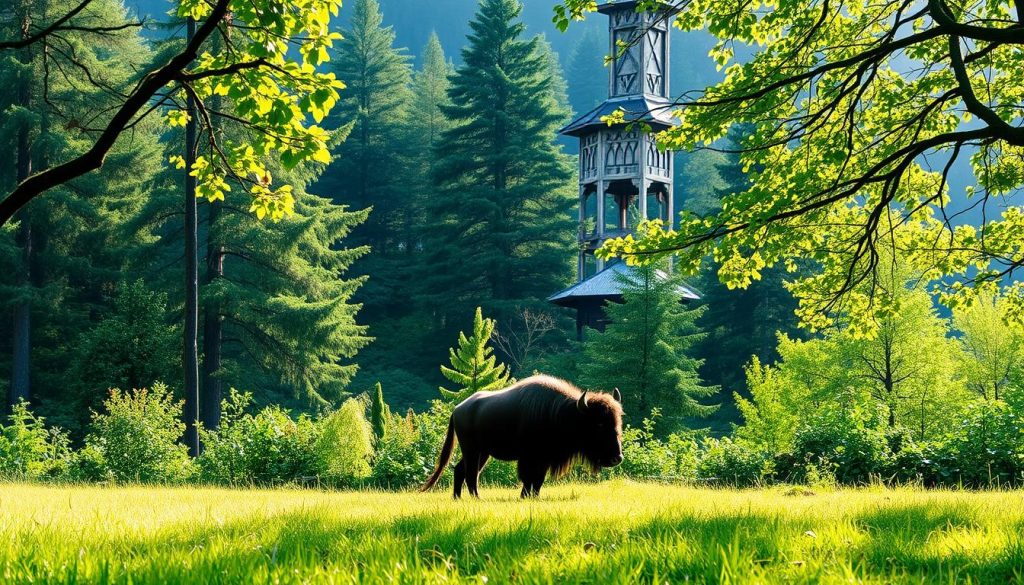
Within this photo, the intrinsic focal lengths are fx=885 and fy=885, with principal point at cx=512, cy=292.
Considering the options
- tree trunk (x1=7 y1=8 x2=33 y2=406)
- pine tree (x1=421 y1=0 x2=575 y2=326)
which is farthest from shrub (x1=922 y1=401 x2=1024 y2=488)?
pine tree (x1=421 y1=0 x2=575 y2=326)

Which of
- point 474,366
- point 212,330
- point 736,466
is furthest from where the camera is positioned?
point 212,330

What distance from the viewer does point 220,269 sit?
33.3 meters

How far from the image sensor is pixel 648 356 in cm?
3158

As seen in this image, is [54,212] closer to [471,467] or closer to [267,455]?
[267,455]

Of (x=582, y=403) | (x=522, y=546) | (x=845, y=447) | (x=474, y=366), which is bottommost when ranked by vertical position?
(x=845, y=447)

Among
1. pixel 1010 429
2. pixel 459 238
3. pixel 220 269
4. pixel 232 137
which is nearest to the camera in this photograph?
pixel 1010 429

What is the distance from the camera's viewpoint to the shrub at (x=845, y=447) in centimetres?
1378

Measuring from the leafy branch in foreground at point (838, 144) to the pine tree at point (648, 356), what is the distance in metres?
18.6

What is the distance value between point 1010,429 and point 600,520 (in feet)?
32.5

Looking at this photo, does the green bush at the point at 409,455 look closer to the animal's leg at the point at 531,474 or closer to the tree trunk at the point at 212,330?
the animal's leg at the point at 531,474

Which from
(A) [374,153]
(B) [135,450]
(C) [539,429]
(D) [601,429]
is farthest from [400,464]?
(A) [374,153]

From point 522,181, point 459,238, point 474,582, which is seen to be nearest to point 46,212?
point 459,238

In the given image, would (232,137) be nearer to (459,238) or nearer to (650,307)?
(650,307)

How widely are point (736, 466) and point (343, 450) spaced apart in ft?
22.0
